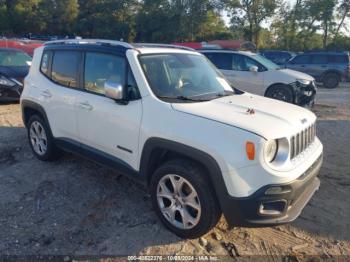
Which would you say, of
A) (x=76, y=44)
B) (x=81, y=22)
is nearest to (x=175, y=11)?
(x=81, y=22)

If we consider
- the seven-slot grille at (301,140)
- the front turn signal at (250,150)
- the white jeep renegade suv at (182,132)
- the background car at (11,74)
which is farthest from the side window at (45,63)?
the background car at (11,74)

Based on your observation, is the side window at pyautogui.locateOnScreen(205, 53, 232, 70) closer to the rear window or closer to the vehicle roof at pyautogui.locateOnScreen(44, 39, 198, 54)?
the vehicle roof at pyautogui.locateOnScreen(44, 39, 198, 54)

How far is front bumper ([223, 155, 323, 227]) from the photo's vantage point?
279cm

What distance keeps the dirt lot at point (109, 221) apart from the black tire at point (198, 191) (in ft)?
0.55

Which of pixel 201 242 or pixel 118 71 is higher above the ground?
pixel 118 71

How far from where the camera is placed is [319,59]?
57.0ft

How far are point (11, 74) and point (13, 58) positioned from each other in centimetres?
132

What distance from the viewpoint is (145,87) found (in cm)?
347

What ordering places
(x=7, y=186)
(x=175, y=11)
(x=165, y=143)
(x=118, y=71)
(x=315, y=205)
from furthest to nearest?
(x=175, y=11) < (x=7, y=186) < (x=315, y=205) < (x=118, y=71) < (x=165, y=143)

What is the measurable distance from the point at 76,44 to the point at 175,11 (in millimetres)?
42324

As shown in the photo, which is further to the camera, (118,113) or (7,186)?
(7,186)

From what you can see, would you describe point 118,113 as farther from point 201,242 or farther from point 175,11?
point 175,11

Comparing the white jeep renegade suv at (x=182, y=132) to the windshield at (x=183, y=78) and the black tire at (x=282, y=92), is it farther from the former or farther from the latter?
the black tire at (x=282, y=92)

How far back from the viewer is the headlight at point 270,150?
109 inches
